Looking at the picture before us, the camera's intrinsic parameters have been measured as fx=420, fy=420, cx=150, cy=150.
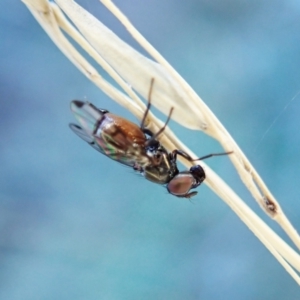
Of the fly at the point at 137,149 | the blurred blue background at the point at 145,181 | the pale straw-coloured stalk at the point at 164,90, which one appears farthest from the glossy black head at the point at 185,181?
the blurred blue background at the point at 145,181

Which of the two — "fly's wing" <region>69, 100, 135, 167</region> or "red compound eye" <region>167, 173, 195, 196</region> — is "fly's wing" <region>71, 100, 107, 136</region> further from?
"red compound eye" <region>167, 173, 195, 196</region>

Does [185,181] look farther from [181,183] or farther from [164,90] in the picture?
[164,90]

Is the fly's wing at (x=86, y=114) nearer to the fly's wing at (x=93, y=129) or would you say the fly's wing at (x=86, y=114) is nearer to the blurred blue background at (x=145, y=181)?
the fly's wing at (x=93, y=129)

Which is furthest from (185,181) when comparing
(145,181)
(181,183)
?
(145,181)

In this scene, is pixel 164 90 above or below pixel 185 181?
above

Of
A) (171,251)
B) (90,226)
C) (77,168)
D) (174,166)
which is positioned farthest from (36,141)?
(174,166)

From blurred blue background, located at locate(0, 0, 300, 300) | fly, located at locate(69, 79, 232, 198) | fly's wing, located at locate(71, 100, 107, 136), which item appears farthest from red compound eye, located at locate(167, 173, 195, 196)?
blurred blue background, located at locate(0, 0, 300, 300)
